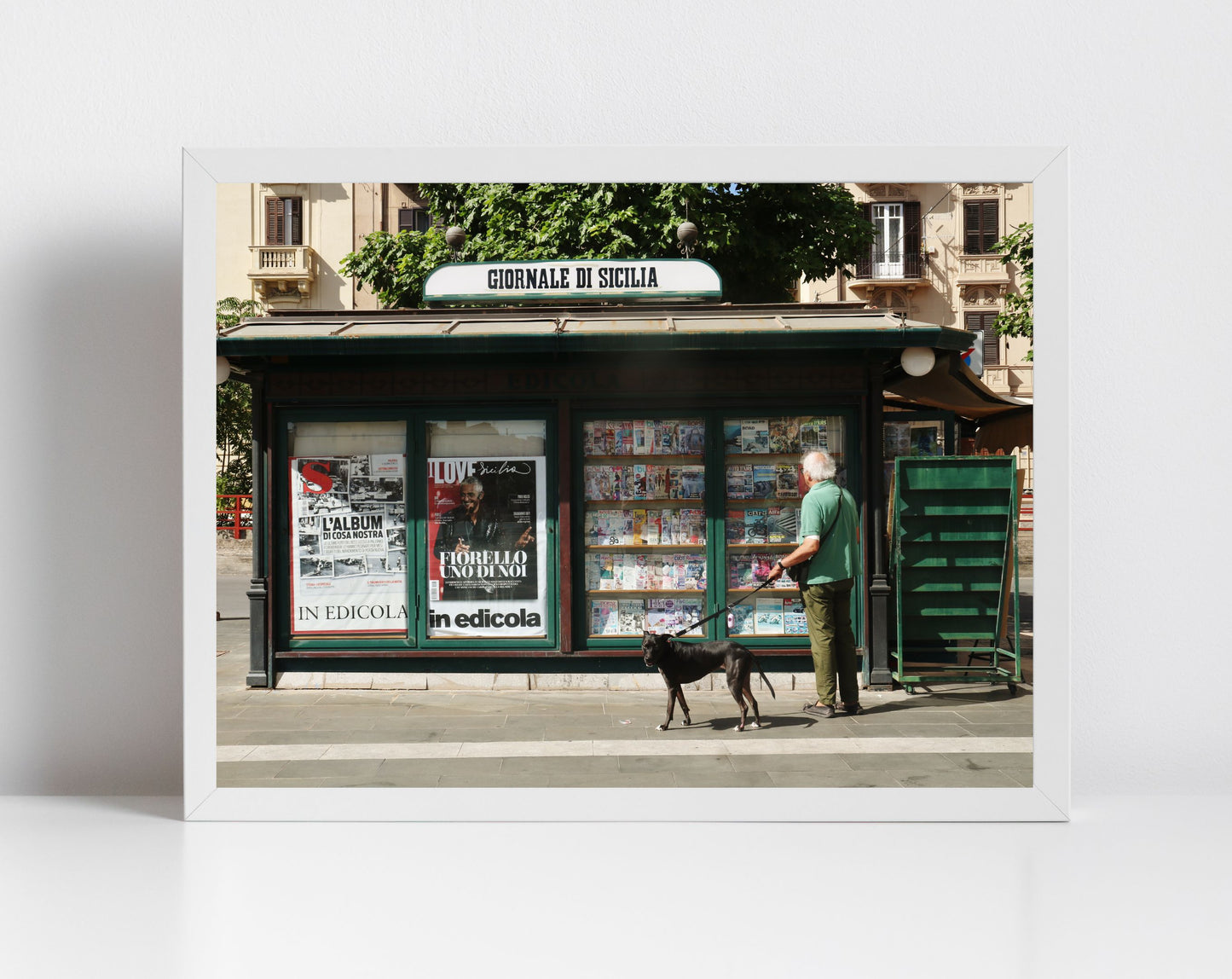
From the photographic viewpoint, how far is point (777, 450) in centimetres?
515

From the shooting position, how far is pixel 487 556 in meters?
5.15

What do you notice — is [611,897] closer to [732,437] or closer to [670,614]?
[670,614]

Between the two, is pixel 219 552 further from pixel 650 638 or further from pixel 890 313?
pixel 890 313

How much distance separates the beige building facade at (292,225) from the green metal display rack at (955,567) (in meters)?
2.76

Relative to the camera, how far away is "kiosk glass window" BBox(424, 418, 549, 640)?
5.12 m

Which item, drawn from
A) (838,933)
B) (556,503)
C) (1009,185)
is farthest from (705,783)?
(1009,185)

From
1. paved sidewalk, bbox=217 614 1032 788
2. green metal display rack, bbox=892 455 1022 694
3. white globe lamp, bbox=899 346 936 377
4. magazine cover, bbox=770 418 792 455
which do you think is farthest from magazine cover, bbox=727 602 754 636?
white globe lamp, bbox=899 346 936 377

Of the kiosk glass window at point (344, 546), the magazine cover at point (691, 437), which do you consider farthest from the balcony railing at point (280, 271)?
the magazine cover at point (691, 437)

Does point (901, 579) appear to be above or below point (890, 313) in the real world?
below

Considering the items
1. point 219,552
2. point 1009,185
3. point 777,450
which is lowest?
point 219,552

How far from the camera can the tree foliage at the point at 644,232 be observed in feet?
14.9

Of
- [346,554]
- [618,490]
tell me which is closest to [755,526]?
[618,490]

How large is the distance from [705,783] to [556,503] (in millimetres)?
1632

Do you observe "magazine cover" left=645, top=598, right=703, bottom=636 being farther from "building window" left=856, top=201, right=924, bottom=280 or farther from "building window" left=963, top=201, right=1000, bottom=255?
"building window" left=963, top=201, right=1000, bottom=255
